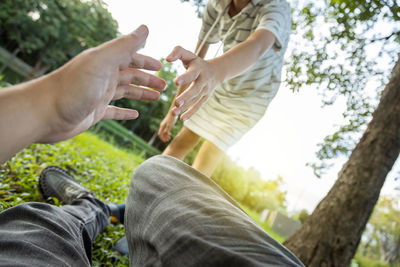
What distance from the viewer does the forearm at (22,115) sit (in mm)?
615

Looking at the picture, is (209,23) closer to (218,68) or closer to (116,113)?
(218,68)

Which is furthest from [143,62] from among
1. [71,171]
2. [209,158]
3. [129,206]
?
[71,171]

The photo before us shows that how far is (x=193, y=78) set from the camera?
3.70ft

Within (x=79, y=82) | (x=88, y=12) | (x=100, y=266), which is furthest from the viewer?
(x=88, y=12)

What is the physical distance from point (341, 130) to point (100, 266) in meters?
4.06

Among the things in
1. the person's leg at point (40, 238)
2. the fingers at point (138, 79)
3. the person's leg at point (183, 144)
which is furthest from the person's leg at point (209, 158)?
the fingers at point (138, 79)

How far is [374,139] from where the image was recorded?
2.44 m

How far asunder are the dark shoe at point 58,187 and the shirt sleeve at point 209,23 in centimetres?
188

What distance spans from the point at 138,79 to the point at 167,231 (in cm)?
63

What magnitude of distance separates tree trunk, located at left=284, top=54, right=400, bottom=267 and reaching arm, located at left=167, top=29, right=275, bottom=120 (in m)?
1.60

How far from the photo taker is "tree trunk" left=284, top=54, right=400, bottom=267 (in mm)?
2098

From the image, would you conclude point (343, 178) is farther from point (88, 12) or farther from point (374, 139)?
point (88, 12)

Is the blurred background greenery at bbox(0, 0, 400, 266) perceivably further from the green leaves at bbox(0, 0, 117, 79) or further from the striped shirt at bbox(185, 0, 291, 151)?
the striped shirt at bbox(185, 0, 291, 151)

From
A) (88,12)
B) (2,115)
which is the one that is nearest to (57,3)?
(88,12)
